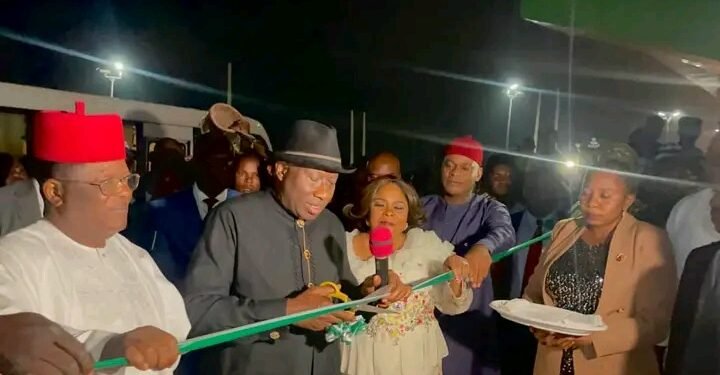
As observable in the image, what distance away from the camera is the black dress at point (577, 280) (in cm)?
156

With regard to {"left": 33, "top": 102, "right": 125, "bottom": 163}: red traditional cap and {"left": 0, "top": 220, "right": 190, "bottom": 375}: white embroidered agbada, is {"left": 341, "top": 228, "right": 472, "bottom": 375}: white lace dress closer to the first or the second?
{"left": 0, "top": 220, "right": 190, "bottom": 375}: white embroidered agbada

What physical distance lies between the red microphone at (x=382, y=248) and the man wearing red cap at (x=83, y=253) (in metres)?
0.50

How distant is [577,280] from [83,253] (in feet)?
3.51

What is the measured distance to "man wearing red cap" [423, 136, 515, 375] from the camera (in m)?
1.72

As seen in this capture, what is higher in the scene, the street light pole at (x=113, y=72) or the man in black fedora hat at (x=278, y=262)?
the street light pole at (x=113, y=72)

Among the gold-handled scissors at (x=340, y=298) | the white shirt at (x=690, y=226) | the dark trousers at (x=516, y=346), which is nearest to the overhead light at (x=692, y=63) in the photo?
the white shirt at (x=690, y=226)

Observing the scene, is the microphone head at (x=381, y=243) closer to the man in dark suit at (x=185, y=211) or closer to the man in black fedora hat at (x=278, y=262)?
the man in black fedora hat at (x=278, y=262)

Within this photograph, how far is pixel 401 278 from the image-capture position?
60.6 inches

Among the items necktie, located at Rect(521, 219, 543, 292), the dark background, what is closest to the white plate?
necktie, located at Rect(521, 219, 543, 292)

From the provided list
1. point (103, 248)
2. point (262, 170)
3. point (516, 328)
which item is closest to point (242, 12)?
point (262, 170)

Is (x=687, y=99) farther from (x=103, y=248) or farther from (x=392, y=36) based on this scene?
(x=103, y=248)

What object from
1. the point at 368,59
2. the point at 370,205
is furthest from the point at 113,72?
the point at 370,205

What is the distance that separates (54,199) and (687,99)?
1445 millimetres

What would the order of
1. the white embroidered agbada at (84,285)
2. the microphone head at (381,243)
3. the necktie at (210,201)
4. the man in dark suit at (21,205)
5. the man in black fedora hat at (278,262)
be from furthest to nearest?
1. the necktie at (210,201)
2. the microphone head at (381,243)
3. the man in black fedora hat at (278,262)
4. the man in dark suit at (21,205)
5. the white embroidered agbada at (84,285)
